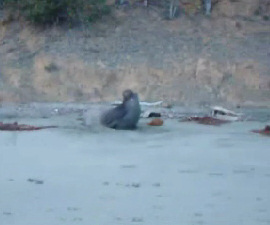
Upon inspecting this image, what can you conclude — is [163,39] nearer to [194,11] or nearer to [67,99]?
[194,11]

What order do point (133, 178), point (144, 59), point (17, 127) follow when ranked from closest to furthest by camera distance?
point (133, 178), point (17, 127), point (144, 59)

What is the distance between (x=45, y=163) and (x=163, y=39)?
15.3m

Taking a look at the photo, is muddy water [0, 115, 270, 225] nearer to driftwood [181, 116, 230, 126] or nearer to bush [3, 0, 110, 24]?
driftwood [181, 116, 230, 126]

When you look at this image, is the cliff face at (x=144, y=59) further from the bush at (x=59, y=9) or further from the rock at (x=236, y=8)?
the bush at (x=59, y=9)

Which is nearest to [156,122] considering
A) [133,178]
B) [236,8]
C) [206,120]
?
[206,120]

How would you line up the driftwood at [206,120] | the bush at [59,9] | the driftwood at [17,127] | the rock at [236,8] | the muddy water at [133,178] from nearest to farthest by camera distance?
the muddy water at [133,178] < the driftwood at [17,127] < the driftwood at [206,120] < the bush at [59,9] < the rock at [236,8]

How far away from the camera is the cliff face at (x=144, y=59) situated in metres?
23.4

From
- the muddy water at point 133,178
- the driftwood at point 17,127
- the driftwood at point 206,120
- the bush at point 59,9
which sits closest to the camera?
the muddy water at point 133,178

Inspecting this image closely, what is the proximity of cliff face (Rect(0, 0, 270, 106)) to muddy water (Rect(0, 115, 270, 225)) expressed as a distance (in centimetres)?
876

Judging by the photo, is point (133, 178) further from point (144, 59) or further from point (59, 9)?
point (59, 9)

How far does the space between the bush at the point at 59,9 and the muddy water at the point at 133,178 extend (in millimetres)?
11877

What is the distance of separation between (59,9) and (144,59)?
4.02m

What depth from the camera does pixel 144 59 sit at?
24.5 m

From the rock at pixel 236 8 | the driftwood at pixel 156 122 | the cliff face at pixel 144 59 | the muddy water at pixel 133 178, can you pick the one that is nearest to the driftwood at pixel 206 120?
the driftwood at pixel 156 122
